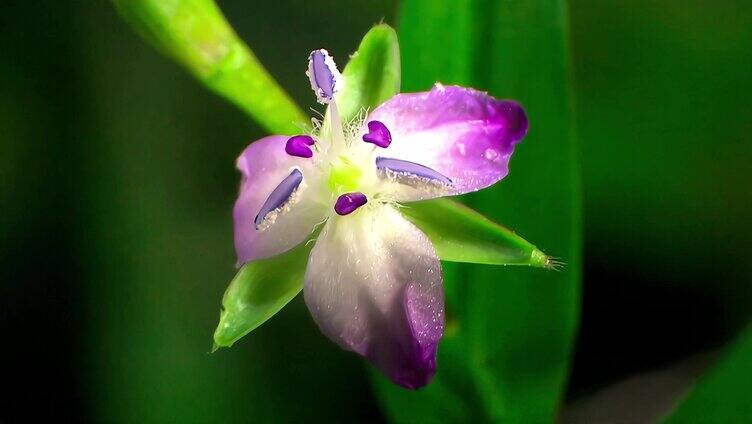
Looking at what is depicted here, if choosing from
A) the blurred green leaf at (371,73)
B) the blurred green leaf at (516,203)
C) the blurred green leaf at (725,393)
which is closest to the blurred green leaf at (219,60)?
the blurred green leaf at (371,73)

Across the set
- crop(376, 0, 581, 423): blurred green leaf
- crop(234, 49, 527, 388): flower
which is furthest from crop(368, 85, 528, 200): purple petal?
crop(376, 0, 581, 423): blurred green leaf

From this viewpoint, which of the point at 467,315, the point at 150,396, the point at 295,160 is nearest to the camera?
the point at 295,160

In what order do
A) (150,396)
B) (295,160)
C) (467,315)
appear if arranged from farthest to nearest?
(150,396)
(467,315)
(295,160)

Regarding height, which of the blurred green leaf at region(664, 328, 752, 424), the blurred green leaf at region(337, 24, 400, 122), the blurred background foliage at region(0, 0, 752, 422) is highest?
the blurred green leaf at region(337, 24, 400, 122)

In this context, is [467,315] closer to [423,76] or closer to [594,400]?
[423,76]

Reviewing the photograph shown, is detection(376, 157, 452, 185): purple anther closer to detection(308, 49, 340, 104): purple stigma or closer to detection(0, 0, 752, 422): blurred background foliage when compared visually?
detection(308, 49, 340, 104): purple stigma

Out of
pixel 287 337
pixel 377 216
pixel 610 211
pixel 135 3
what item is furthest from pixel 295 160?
pixel 610 211
